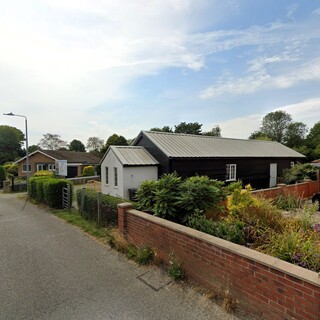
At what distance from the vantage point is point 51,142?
2965 inches

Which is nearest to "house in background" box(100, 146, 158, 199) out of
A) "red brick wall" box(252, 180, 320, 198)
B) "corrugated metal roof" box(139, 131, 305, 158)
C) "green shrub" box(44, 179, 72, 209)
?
"corrugated metal roof" box(139, 131, 305, 158)

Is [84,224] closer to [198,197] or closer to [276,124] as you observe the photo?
[198,197]

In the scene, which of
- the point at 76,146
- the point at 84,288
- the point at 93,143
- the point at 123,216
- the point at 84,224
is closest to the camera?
the point at 84,288

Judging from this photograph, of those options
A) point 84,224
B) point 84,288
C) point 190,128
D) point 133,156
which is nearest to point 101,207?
point 84,224

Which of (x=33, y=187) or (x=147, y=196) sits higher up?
(x=147, y=196)

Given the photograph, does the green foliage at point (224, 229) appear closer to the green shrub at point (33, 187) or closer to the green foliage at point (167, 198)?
the green foliage at point (167, 198)

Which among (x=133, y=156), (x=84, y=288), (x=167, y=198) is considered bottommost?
(x=84, y=288)

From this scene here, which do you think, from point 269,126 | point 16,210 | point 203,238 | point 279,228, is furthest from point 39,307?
point 269,126

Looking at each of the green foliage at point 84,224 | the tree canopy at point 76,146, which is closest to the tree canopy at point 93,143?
the tree canopy at point 76,146

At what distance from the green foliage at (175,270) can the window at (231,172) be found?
13965 millimetres

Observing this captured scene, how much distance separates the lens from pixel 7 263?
526cm

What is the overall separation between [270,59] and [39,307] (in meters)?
11.6

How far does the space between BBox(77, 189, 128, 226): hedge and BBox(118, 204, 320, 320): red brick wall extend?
2813 millimetres

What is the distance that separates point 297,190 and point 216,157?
550 cm
